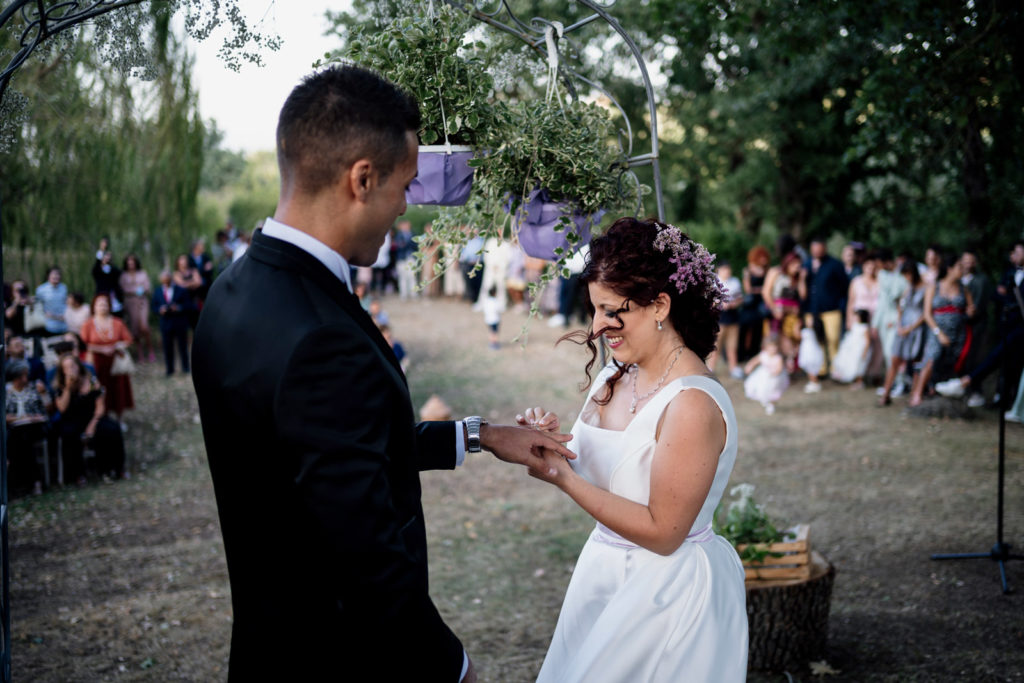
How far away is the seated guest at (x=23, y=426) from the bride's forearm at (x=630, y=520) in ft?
26.4

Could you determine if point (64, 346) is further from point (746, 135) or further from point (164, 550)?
point (746, 135)

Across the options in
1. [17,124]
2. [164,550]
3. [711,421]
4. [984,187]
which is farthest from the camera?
[984,187]

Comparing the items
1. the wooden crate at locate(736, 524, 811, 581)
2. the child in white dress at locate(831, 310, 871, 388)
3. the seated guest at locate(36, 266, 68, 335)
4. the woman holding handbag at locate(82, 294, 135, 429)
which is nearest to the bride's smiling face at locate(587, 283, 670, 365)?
the wooden crate at locate(736, 524, 811, 581)

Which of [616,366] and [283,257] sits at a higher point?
[283,257]

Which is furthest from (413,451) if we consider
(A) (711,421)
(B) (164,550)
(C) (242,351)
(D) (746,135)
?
(D) (746,135)

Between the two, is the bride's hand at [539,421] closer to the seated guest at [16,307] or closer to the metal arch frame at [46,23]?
the metal arch frame at [46,23]

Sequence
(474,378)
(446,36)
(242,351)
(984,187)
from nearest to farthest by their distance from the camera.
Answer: (242,351) → (446,36) → (984,187) → (474,378)

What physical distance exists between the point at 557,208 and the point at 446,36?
2.45ft

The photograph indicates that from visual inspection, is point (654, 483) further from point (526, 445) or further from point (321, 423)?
point (321, 423)

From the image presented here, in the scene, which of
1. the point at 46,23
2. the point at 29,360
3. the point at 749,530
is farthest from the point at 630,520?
the point at 29,360

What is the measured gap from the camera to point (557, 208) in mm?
3201

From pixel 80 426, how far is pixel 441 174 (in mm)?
7763

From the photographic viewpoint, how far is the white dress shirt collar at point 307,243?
1849mm

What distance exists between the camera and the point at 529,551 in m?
6.77
